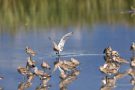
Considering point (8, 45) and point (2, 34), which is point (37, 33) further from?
point (8, 45)

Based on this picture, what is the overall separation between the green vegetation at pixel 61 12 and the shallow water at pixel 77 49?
2.99 m

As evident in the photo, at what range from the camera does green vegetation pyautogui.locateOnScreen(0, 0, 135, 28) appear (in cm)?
3916

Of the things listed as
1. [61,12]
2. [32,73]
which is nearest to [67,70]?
[32,73]

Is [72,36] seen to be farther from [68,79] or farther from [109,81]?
[109,81]

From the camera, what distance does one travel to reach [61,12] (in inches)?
1719

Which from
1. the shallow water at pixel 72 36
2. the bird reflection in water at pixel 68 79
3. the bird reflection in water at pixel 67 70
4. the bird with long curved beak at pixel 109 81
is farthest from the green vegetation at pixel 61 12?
the bird with long curved beak at pixel 109 81

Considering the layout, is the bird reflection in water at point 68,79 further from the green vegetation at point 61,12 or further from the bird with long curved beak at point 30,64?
the green vegetation at point 61,12

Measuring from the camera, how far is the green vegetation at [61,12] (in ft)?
128

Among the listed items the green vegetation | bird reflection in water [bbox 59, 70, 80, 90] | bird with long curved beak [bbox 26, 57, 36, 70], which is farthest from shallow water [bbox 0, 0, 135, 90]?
bird with long curved beak [bbox 26, 57, 36, 70]

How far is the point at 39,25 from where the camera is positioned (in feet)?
125

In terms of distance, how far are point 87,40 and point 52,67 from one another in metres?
6.78

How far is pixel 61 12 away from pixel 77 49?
16.1 metres

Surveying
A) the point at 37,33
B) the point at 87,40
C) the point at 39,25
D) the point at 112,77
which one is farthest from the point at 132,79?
the point at 39,25

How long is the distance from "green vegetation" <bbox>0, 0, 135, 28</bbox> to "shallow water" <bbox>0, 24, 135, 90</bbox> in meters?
2.99
